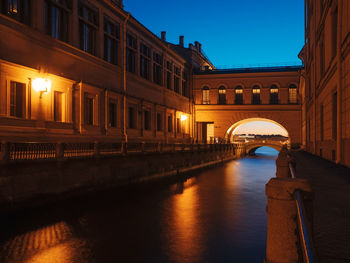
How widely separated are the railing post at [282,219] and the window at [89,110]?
58.3 feet

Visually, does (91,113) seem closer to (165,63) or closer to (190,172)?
(190,172)

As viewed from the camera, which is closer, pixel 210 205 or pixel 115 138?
pixel 210 205

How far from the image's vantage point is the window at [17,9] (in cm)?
1470

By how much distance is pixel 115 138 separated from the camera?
2333 centimetres

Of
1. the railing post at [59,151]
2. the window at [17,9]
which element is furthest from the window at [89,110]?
the railing post at [59,151]

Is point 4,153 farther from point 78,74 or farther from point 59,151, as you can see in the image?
point 78,74

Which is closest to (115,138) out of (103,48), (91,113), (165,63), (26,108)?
(91,113)

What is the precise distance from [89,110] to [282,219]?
61.1 feet

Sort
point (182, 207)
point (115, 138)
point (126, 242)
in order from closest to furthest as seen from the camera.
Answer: point (126, 242) → point (182, 207) → point (115, 138)

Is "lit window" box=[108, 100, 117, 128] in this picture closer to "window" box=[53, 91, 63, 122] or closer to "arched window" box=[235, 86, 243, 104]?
"window" box=[53, 91, 63, 122]

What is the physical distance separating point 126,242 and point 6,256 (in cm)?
306

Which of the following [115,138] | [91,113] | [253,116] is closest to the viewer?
[91,113]

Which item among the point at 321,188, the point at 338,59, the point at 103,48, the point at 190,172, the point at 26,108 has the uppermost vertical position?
the point at 103,48

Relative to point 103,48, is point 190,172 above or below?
below
